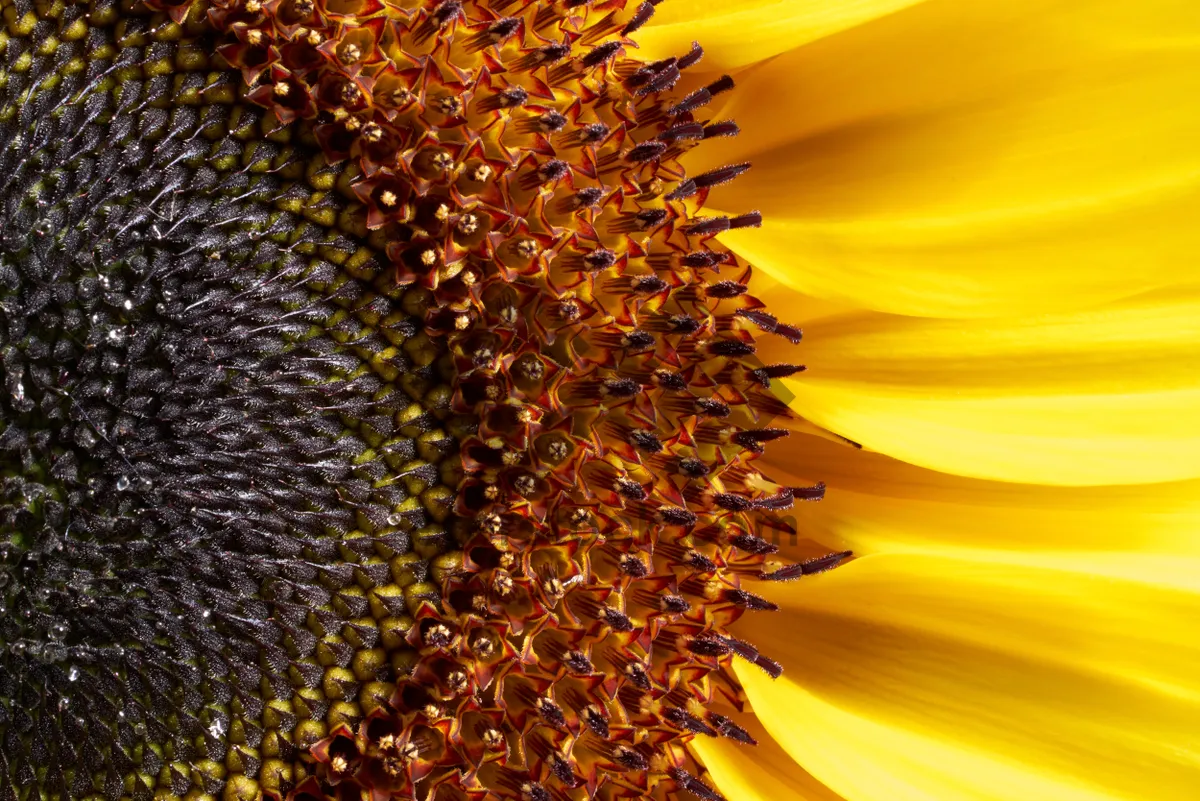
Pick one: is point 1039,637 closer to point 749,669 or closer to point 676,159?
point 749,669

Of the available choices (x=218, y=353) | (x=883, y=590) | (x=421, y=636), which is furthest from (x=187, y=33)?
(x=883, y=590)

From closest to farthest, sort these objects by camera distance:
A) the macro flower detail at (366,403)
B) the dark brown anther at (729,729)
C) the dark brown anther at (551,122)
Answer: the macro flower detail at (366,403) < the dark brown anther at (551,122) < the dark brown anther at (729,729)

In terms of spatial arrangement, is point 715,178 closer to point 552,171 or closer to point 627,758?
point 552,171

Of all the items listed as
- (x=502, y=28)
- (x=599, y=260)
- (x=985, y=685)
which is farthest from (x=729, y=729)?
(x=502, y=28)

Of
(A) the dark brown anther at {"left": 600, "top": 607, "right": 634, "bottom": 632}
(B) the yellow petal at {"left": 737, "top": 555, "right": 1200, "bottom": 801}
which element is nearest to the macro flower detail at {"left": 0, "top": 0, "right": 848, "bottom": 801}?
(A) the dark brown anther at {"left": 600, "top": 607, "right": 634, "bottom": 632}

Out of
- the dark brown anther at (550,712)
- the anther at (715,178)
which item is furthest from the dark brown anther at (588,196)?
the dark brown anther at (550,712)

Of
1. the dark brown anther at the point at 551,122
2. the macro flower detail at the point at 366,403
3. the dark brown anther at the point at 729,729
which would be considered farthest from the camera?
the dark brown anther at the point at 729,729

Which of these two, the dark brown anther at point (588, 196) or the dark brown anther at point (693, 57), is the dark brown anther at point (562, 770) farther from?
the dark brown anther at point (693, 57)
